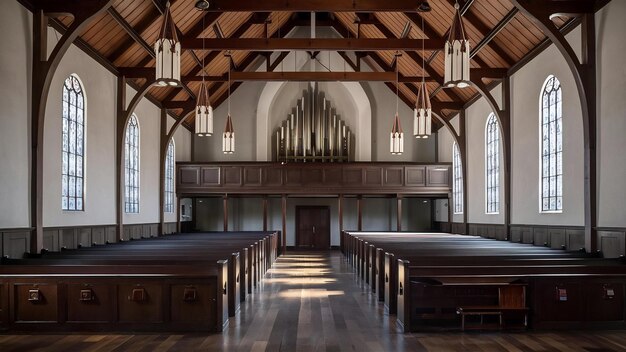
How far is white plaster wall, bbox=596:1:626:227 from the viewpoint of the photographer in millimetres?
11406

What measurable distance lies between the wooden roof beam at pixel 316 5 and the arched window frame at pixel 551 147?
426 cm

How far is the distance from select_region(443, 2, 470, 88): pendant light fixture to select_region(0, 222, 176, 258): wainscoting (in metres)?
8.89

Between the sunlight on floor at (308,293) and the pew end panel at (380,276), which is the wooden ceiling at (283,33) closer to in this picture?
the pew end panel at (380,276)

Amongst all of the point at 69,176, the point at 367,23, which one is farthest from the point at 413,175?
the point at 69,176

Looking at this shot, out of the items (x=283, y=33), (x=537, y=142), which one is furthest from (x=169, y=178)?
(x=537, y=142)

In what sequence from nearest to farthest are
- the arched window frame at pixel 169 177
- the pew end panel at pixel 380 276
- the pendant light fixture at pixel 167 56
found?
the pendant light fixture at pixel 167 56, the pew end panel at pixel 380 276, the arched window frame at pixel 169 177

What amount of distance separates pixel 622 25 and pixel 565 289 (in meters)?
5.80

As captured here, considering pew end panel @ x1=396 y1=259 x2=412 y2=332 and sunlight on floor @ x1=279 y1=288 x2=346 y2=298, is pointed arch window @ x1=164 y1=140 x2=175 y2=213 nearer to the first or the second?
sunlight on floor @ x1=279 y1=288 x2=346 y2=298

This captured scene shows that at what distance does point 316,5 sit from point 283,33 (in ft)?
39.3

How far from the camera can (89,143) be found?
1591 cm

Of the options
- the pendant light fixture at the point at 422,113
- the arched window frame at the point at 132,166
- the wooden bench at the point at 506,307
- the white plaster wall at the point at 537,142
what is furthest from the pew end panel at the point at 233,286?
the arched window frame at the point at 132,166

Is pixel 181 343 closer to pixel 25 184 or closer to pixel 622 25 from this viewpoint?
pixel 25 184

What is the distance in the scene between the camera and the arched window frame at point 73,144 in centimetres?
1464

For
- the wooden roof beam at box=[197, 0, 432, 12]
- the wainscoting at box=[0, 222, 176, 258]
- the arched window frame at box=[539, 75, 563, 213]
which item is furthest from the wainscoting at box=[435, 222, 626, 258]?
the wainscoting at box=[0, 222, 176, 258]
